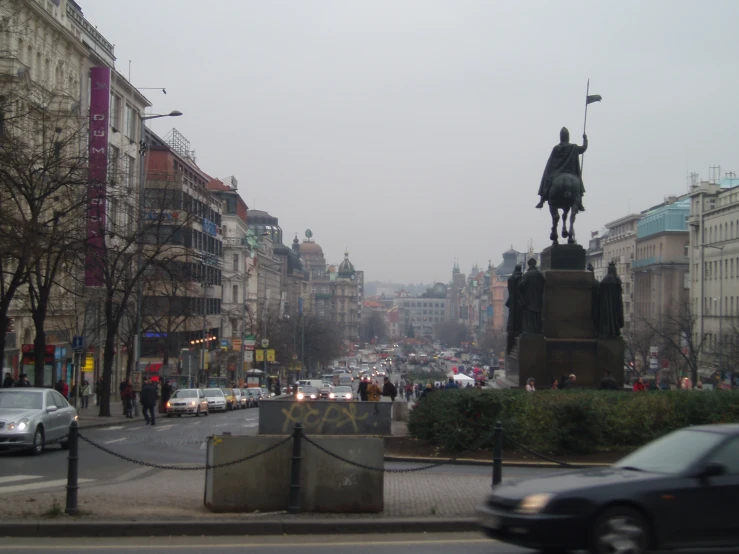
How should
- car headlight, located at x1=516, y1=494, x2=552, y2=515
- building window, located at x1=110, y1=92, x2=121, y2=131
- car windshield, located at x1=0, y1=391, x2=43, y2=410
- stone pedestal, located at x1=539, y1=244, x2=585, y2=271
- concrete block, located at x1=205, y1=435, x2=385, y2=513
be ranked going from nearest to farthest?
car headlight, located at x1=516, y1=494, x2=552, y2=515 → concrete block, located at x1=205, y1=435, x2=385, y2=513 → car windshield, located at x1=0, y1=391, x2=43, y2=410 → stone pedestal, located at x1=539, y1=244, x2=585, y2=271 → building window, located at x1=110, y1=92, x2=121, y2=131

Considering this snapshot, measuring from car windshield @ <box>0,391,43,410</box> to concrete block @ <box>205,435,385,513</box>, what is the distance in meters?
11.6

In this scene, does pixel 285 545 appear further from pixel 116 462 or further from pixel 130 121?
pixel 130 121

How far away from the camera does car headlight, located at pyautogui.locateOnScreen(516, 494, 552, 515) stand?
9.39 metres

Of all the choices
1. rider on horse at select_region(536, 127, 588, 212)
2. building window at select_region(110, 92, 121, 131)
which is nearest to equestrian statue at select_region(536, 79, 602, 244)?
rider on horse at select_region(536, 127, 588, 212)

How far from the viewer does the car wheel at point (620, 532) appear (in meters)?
9.27

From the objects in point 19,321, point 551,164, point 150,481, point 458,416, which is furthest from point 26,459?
point 19,321

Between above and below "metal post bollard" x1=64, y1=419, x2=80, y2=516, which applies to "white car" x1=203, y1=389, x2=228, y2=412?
below

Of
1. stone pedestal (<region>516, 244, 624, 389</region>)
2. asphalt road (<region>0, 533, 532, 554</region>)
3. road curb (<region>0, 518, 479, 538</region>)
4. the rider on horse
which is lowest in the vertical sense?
asphalt road (<region>0, 533, 532, 554</region>)

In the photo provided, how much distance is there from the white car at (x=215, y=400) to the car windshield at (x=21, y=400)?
28.6 metres

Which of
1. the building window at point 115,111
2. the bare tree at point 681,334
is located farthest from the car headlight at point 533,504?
the building window at point 115,111

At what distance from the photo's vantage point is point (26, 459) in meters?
21.4

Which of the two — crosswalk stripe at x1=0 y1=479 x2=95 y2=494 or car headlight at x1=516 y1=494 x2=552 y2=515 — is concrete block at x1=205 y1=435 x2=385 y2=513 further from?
crosswalk stripe at x1=0 y1=479 x2=95 y2=494

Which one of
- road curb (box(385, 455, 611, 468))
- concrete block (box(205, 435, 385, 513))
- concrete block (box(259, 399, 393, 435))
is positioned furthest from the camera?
concrete block (box(259, 399, 393, 435))

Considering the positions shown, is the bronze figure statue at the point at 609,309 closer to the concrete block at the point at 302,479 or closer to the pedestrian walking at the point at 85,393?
the concrete block at the point at 302,479
